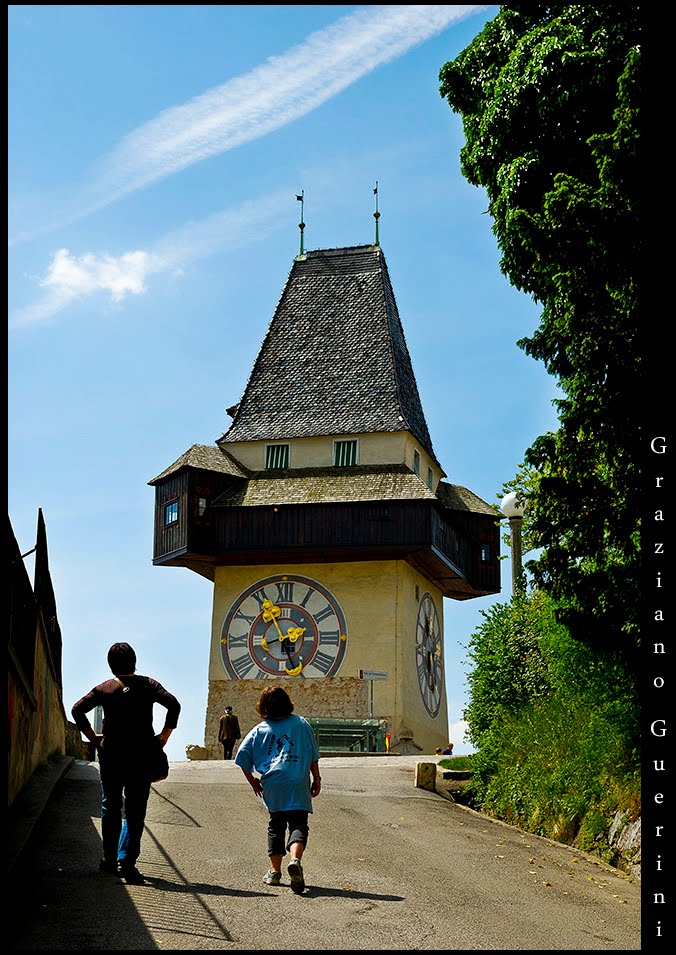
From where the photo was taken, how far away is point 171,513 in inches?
1665

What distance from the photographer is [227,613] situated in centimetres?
4162

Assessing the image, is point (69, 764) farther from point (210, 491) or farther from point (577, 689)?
point (210, 491)

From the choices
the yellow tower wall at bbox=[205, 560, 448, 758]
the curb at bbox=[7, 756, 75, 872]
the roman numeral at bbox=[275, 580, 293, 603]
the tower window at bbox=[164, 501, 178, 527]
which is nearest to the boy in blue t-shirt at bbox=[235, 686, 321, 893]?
the curb at bbox=[7, 756, 75, 872]

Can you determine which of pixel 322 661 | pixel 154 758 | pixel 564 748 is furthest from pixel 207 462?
pixel 154 758

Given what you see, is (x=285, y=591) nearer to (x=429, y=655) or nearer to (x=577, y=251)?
(x=429, y=655)

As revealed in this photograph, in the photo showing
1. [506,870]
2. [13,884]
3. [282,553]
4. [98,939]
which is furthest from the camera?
[282,553]

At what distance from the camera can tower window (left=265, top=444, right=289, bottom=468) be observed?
43.2 m

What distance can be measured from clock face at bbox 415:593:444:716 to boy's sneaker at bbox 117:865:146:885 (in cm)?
3223

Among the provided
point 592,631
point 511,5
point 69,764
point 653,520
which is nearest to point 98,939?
point 653,520

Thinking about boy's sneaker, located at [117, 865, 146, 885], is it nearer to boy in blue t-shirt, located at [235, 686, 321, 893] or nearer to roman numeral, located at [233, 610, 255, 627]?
boy in blue t-shirt, located at [235, 686, 321, 893]

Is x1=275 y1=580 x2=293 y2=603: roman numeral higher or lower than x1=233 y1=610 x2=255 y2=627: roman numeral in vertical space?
higher

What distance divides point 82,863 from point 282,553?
3067 centimetres

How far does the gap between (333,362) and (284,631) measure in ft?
30.9

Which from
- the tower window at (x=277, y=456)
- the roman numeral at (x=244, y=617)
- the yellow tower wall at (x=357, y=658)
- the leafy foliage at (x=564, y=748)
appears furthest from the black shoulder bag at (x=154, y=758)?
the tower window at (x=277, y=456)
